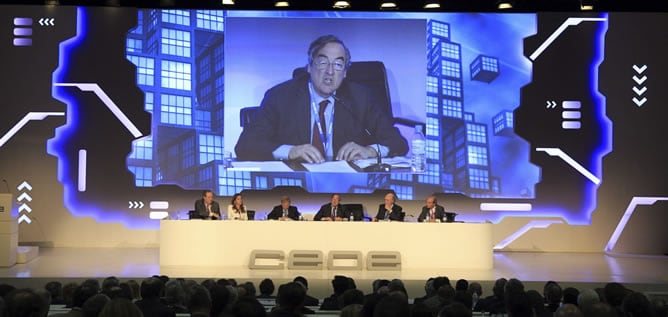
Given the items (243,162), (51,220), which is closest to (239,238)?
(243,162)

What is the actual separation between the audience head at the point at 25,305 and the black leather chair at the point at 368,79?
8404 millimetres

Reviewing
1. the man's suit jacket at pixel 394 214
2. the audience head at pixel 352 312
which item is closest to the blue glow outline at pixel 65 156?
the man's suit jacket at pixel 394 214

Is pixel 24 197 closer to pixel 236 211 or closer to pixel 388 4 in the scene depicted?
pixel 236 211

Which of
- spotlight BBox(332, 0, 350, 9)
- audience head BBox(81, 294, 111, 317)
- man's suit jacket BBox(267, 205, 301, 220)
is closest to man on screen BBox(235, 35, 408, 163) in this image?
spotlight BBox(332, 0, 350, 9)

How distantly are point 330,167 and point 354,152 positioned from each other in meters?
0.40

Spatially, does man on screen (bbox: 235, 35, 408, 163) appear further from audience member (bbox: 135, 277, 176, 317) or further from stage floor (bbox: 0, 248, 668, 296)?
audience member (bbox: 135, 277, 176, 317)

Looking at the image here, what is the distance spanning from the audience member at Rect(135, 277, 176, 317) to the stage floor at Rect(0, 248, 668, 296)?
3.74 m

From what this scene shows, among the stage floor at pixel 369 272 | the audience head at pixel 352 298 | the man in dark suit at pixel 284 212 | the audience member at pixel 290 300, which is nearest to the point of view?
the audience member at pixel 290 300

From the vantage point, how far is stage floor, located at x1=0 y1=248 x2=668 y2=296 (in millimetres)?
7816

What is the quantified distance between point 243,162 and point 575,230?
4.87m

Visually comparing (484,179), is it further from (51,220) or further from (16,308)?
(16,308)

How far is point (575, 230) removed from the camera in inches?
458

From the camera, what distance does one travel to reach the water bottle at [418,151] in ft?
37.4

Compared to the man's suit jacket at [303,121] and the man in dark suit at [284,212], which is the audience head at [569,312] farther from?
→ the man's suit jacket at [303,121]
